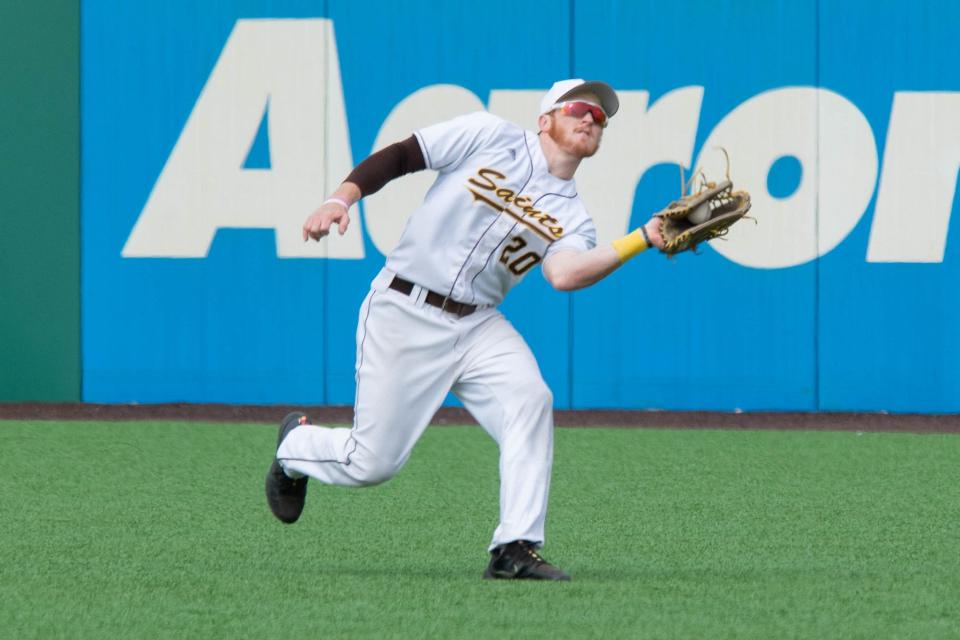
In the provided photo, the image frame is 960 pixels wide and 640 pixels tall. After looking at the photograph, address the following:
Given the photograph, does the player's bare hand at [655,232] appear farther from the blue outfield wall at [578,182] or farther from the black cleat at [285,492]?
the blue outfield wall at [578,182]

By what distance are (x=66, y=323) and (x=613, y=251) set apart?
7.40 metres

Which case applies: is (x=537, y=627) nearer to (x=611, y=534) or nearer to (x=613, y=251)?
(x=613, y=251)

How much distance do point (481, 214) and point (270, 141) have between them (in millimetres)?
6365

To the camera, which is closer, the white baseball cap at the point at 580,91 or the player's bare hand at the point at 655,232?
the player's bare hand at the point at 655,232

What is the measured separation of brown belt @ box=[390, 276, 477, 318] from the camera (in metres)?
5.95

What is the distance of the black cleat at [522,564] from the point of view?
5641 mm

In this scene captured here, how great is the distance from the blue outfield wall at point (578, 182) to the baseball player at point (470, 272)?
5.87 m

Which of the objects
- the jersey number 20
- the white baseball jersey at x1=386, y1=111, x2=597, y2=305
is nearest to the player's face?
the white baseball jersey at x1=386, y1=111, x2=597, y2=305

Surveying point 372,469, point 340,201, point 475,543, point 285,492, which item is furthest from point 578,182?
point 340,201

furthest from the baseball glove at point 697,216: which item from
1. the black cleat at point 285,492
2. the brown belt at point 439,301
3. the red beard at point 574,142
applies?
the black cleat at point 285,492

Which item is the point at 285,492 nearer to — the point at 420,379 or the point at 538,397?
the point at 420,379

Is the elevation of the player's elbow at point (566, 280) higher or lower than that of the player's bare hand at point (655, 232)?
lower

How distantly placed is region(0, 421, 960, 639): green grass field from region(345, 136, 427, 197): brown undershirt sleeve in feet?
4.34

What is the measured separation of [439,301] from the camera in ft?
19.5
